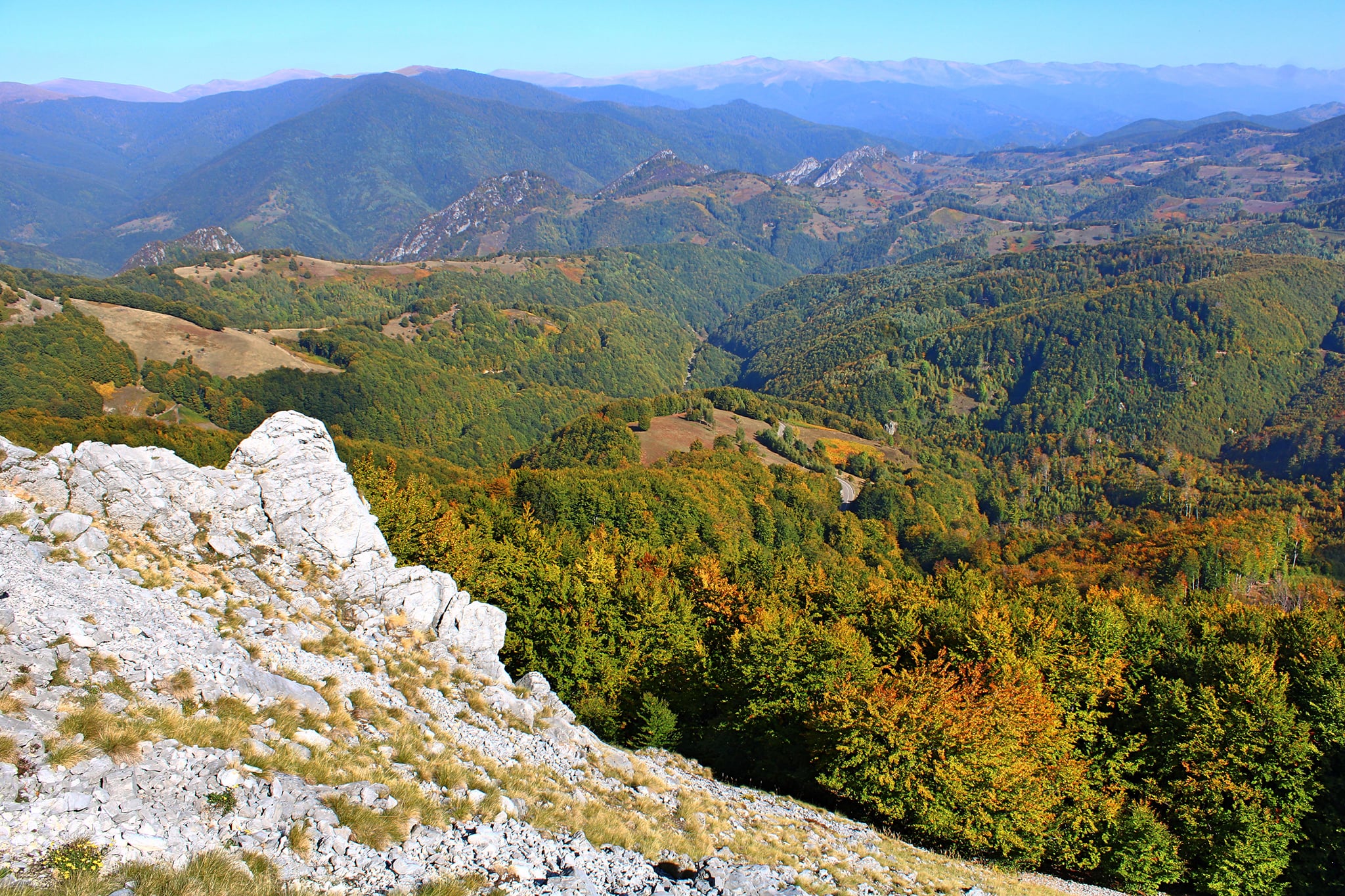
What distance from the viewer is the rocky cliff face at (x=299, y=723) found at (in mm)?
14578

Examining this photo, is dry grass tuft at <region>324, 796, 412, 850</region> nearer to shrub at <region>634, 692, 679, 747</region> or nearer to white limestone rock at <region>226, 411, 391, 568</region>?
white limestone rock at <region>226, 411, 391, 568</region>

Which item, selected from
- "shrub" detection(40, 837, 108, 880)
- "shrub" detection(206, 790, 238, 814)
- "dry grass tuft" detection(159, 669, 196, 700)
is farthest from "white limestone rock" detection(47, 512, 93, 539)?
"shrub" detection(40, 837, 108, 880)

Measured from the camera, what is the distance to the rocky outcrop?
88.3 feet

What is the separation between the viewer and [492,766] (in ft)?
76.0

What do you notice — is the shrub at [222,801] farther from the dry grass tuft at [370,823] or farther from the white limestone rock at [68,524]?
the white limestone rock at [68,524]

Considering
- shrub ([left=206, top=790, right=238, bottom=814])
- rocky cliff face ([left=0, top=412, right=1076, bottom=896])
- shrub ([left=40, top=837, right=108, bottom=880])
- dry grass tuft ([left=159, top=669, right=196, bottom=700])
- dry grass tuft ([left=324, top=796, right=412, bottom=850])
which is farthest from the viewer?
dry grass tuft ([left=159, top=669, right=196, bottom=700])

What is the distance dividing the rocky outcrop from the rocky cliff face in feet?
0.33

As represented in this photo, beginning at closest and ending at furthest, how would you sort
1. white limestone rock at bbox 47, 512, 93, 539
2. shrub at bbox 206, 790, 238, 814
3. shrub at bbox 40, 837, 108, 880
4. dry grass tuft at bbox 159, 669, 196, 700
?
shrub at bbox 40, 837, 108, 880
shrub at bbox 206, 790, 238, 814
dry grass tuft at bbox 159, 669, 196, 700
white limestone rock at bbox 47, 512, 93, 539

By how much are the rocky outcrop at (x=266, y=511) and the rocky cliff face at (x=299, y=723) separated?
10 cm

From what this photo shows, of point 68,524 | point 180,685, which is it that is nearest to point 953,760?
point 180,685

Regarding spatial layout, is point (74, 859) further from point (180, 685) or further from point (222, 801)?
point (180, 685)


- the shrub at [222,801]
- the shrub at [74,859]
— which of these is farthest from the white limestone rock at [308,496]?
the shrub at [74,859]

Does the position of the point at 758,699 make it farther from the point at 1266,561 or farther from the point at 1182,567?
the point at 1266,561

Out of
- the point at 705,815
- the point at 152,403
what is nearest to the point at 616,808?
the point at 705,815
